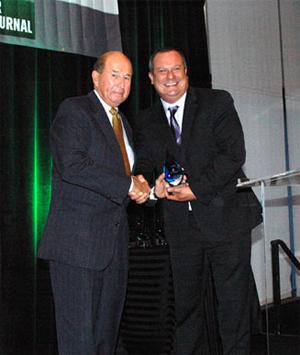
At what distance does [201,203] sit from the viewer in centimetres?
254

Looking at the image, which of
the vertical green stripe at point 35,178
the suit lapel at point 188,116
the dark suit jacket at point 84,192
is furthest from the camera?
the vertical green stripe at point 35,178

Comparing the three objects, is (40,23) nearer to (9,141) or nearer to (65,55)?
(65,55)

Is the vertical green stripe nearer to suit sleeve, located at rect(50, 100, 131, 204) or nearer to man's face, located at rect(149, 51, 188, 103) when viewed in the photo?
man's face, located at rect(149, 51, 188, 103)

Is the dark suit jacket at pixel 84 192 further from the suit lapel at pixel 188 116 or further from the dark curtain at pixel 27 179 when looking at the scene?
the dark curtain at pixel 27 179

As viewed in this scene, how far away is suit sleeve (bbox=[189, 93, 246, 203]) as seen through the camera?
2.49m

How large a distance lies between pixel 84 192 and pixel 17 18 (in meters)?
1.69

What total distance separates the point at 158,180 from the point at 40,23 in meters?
1.59

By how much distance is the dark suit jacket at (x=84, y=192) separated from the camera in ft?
7.23

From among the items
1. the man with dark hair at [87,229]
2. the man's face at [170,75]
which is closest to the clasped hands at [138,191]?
the man with dark hair at [87,229]

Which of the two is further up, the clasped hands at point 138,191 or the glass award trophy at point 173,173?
the glass award trophy at point 173,173

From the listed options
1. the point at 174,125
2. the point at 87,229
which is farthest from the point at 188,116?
the point at 87,229

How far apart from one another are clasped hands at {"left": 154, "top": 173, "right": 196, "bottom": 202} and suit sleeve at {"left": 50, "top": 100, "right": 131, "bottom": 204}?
302mm

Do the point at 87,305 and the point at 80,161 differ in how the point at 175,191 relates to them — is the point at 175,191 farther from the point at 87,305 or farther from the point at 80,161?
the point at 87,305

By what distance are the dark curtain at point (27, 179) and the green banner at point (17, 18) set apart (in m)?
0.10
